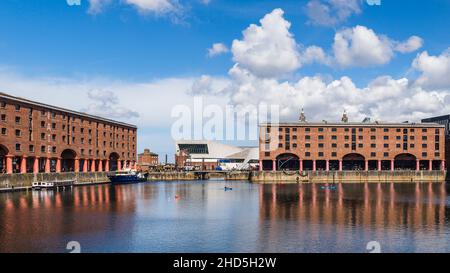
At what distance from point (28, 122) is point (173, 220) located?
73235mm

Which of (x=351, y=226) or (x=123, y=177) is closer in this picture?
(x=351, y=226)

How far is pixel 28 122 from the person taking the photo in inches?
4454

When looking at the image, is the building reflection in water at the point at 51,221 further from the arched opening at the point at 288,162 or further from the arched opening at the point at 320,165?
the arched opening at the point at 320,165

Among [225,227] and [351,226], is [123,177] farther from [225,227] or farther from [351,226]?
→ [351,226]

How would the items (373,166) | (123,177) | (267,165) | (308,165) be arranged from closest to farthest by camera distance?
(123,177) → (308,165) → (373,166) → (267,165)

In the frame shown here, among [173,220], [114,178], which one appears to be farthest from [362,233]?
[114,178]

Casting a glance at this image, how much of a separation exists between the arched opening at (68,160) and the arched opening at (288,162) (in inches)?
2720

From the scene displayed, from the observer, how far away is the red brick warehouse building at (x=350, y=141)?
154500 mm

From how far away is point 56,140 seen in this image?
126m

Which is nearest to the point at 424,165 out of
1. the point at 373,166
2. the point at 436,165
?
the point at 436,165

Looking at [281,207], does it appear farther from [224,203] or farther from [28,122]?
[28,122]

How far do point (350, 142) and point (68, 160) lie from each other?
93883 mm
